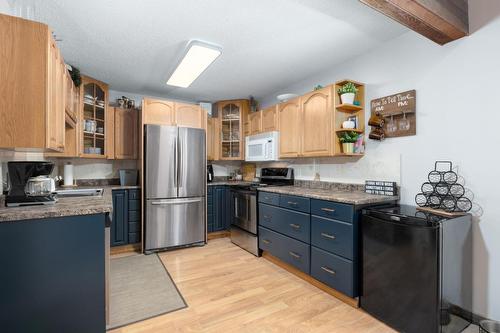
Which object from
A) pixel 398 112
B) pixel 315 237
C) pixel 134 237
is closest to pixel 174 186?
pixel 134 237

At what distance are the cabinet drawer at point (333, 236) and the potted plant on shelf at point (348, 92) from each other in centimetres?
127

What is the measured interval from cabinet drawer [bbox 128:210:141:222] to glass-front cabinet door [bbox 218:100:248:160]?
1.72 meters

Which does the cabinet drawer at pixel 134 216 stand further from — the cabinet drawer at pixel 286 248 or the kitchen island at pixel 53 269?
the kitchen island at pixel 53 269

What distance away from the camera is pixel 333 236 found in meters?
2.24

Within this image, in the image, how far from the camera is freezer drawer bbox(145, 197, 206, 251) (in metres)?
3.38

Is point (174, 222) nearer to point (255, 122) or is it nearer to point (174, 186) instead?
point (174, 186)

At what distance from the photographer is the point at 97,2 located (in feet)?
6.06

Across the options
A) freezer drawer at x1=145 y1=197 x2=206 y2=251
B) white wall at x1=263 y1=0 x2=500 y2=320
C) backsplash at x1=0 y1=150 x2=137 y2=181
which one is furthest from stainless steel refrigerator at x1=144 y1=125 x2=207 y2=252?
white wall at x1=263 y1=0 x2=500 y2=320

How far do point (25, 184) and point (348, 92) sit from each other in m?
2.89

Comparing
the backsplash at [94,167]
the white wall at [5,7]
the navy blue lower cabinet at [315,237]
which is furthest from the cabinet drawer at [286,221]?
the white wall at [5,7]

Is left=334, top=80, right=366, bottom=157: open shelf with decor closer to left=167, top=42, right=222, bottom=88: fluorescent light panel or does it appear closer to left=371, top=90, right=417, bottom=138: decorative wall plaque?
left=371, top=90, right=417, bottom=138: decorative wall plaque

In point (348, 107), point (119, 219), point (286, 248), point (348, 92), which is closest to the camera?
point (348, 92)

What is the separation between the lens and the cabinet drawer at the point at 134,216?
135 inches

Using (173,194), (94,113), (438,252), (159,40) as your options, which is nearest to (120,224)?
(173,194)
